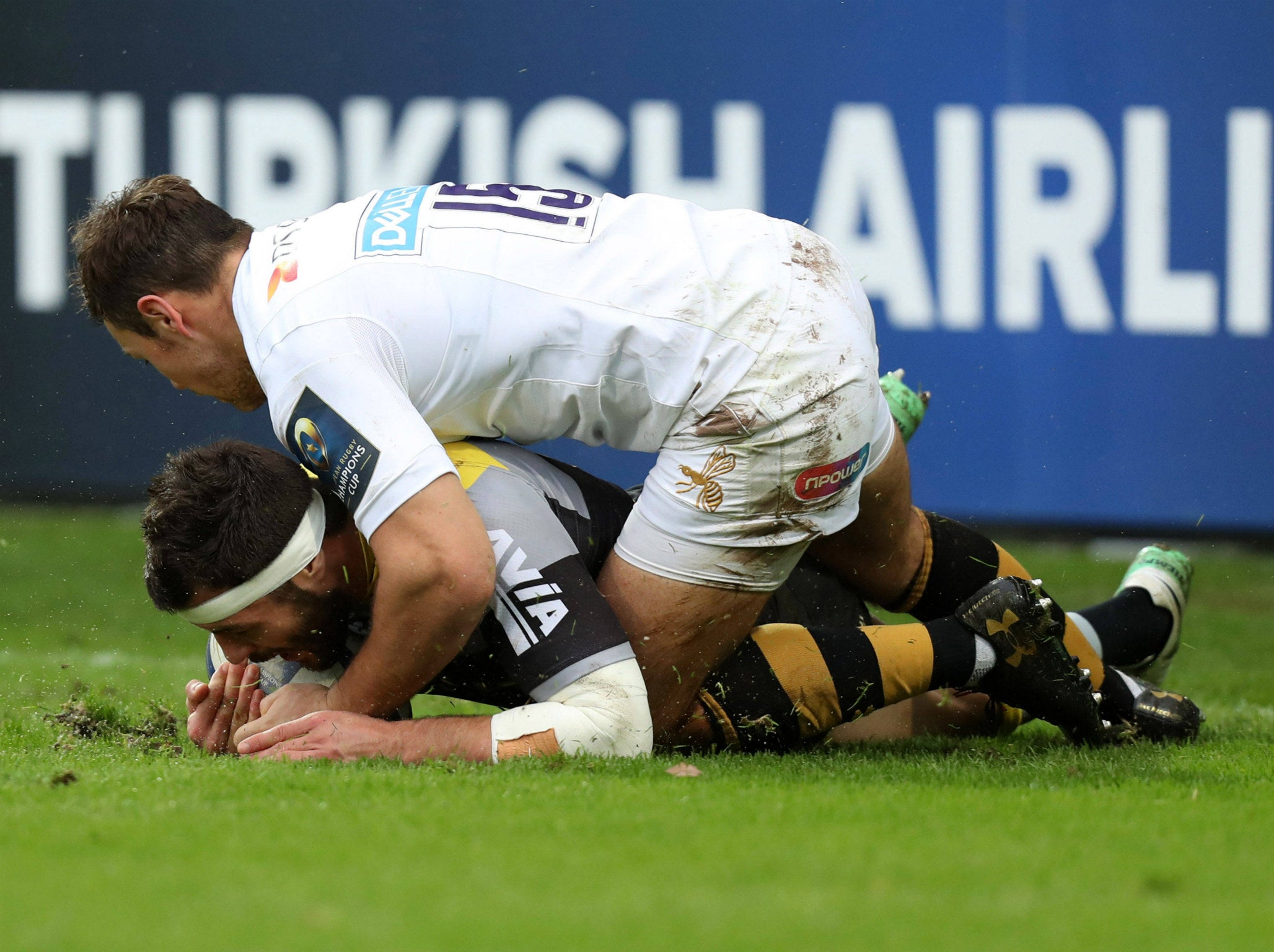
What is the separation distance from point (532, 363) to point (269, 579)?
2.38ft

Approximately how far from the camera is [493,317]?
3.16 metres

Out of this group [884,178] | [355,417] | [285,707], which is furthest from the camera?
[884,178]

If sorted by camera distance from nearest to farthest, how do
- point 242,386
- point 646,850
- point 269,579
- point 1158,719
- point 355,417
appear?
point 646,850, point 355,417, point 269,579, point 242,386, point 1158,719

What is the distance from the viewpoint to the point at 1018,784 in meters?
2.99

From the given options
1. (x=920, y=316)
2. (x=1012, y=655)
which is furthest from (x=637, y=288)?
(x=920, y=316)

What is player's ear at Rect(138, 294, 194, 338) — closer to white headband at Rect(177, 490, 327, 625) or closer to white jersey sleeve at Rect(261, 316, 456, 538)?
white jersey sleeve at Rect(261, 316, 456, 538)

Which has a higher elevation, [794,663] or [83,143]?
[83,143]

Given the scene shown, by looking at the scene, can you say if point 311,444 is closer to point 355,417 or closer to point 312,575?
point 355,417

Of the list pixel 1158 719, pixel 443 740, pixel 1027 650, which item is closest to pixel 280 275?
pixel 443 740

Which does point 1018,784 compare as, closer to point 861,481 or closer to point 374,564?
point 861,481

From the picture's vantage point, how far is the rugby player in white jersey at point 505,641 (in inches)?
124

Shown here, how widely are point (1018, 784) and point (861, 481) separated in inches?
37.1

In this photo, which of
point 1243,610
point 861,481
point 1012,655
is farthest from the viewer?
point 1243,610

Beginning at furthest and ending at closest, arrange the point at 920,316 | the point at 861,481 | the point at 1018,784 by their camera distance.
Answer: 1. the point at 920,316
2. the point at 861,481
3. the point at 1018,784
